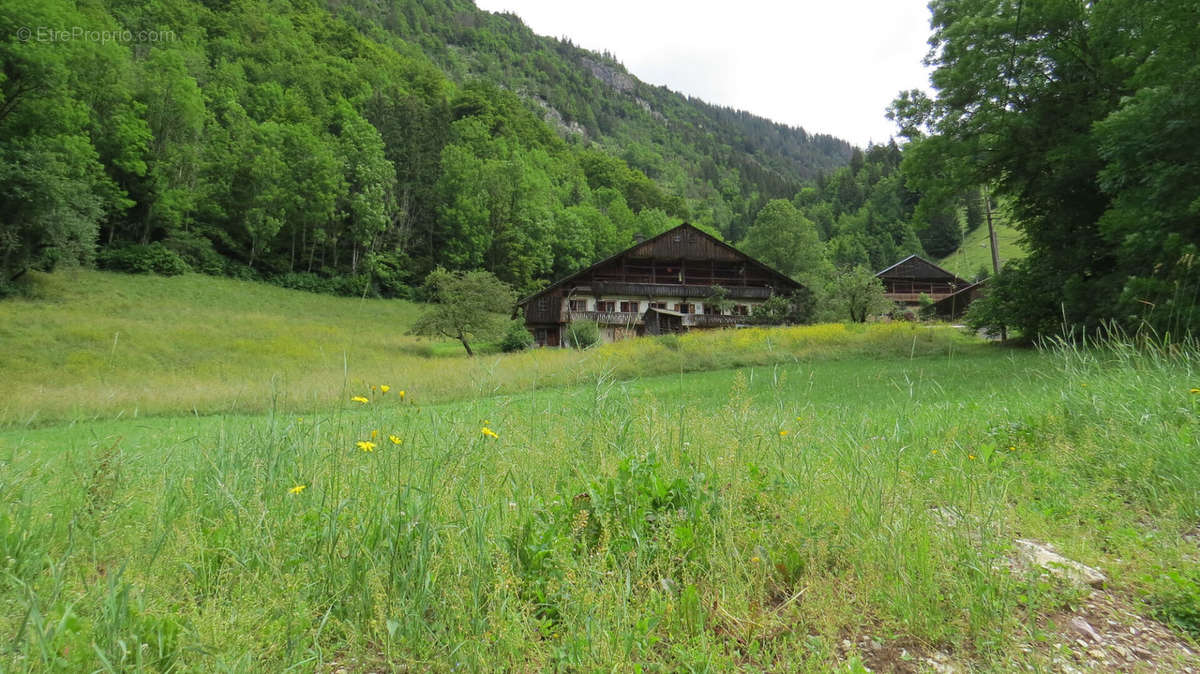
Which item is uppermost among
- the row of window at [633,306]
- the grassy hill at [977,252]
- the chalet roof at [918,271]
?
the grassy hill at [977,252]

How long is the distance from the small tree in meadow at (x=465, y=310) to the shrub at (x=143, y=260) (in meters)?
25.7

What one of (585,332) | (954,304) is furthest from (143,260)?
(954,304)

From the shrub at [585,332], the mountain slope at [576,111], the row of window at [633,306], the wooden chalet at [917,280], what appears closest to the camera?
the shrub at [585,332]

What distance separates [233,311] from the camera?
3803 centimetres

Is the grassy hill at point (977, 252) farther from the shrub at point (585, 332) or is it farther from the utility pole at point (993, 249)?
the shrub at point (585, 332)

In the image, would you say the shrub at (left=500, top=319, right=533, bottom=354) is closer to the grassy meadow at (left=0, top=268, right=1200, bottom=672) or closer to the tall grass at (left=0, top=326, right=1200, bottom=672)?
the grassy meadow at (left=0, top=268, right=1200, bottom=672)

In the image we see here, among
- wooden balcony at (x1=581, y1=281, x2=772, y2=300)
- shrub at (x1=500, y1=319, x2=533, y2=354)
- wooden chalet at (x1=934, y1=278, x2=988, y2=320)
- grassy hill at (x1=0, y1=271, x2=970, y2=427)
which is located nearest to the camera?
grassy hill at (x1=0, y1=271, x2=970, y2=427)

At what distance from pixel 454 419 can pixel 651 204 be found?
105249mm

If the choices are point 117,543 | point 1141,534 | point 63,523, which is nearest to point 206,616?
point 117,543

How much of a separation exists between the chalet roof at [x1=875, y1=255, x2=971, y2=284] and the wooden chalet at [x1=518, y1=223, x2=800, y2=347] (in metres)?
28.0

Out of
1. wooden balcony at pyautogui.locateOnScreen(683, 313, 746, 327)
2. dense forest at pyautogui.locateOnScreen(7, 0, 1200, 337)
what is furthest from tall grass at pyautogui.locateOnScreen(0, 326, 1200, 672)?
wooden balcony at pyautogui.locateOnScreen(683, 313, 746, 327)

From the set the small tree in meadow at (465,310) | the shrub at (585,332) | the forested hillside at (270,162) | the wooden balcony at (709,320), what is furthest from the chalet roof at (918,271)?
the shrub at (585,332)

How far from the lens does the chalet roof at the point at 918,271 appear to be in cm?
5950

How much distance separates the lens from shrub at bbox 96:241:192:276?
40.8 m
